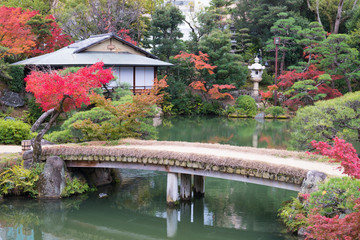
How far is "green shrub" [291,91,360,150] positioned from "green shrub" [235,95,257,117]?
18792 mm

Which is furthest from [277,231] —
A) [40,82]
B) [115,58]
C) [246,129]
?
[115,58]

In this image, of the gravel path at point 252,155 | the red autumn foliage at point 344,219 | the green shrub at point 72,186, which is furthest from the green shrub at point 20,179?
the red autumn foliage at point 344,219

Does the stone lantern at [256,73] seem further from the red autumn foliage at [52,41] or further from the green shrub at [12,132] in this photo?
the green shrub at [12,132]

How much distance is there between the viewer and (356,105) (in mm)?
13938

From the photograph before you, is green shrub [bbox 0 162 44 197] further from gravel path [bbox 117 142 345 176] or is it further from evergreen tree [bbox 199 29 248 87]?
evergreen tree [bbox 199 29 248 87]

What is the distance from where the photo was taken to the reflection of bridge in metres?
10.7

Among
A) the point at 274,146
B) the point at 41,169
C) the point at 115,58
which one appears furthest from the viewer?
the point at 115,58

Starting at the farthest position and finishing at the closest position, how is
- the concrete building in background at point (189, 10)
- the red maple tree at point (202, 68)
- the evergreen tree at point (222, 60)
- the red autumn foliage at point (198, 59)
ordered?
the concrete building in background at point (189, 10) → the evergreen tree at point (222, 60) → the red maple tree at point (202, 68) → the red autumn foliage at point (198, 59)

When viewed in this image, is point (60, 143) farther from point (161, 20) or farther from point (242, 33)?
point (242, 33)

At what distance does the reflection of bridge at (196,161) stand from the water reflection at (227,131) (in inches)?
356

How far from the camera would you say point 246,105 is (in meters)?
33.2

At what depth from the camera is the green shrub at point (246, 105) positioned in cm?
3303

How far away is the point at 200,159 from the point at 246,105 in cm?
2202

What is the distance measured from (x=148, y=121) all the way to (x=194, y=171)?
5.55 metres
